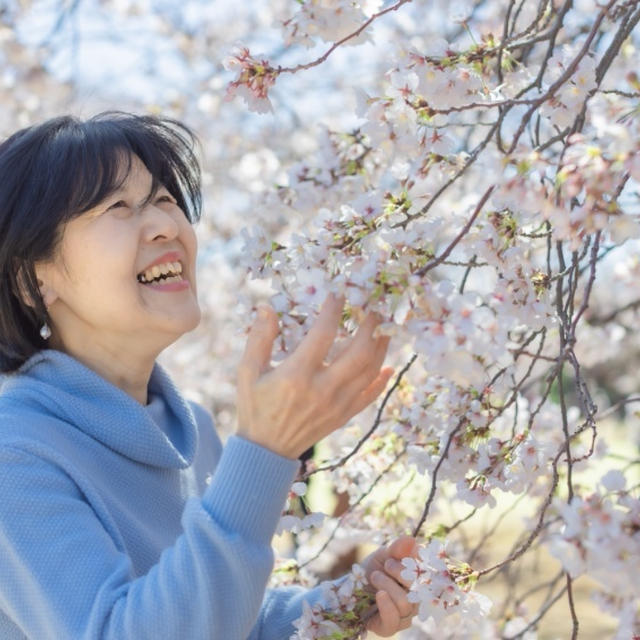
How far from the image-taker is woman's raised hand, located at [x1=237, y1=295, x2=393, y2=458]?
950 millimetres

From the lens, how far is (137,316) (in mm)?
1272

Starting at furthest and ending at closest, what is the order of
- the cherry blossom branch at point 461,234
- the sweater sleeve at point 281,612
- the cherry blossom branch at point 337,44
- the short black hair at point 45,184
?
1. the sweater sleeve at point 281,612
2. the short black hair at point 45,184
3. the cherry blossom branch at point 337,44
4. the cherry blossom branch at point 461,234

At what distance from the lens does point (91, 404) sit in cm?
130

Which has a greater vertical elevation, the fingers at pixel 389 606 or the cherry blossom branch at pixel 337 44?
the cherry blossom branch at pixel 337 44

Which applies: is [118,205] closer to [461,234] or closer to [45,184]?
[45,184]

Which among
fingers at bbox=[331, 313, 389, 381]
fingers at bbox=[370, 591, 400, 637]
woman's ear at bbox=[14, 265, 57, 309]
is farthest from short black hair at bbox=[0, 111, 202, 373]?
fingers at bbox=[370, 591, 400, 637]

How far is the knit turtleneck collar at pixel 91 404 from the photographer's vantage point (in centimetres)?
127

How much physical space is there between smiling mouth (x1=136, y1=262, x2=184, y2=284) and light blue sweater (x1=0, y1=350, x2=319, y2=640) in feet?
0.49

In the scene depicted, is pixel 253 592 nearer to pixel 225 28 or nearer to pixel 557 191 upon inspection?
pixel 557 191

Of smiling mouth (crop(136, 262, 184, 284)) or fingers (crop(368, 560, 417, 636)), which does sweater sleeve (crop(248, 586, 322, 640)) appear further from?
smiling mouth (crop(136, 262, 184, 284))

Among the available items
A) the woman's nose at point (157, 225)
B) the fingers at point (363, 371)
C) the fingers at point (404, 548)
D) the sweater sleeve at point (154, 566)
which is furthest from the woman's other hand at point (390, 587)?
the woman's nose at point (157, 225)

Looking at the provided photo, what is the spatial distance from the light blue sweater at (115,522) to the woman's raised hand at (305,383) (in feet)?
0.09

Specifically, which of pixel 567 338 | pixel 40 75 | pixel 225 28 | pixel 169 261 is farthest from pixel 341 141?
pixel 225 28

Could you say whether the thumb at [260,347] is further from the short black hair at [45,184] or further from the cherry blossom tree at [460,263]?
the short black hair at [45,184]
